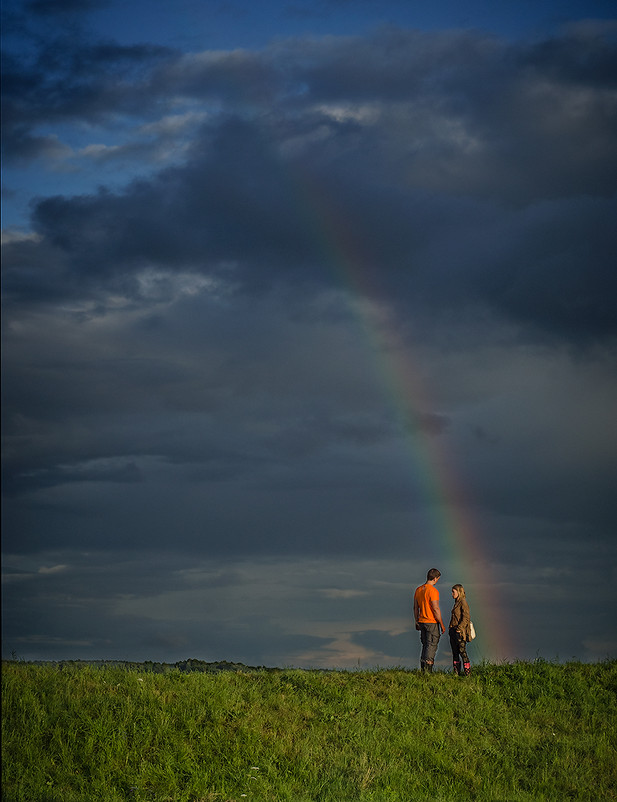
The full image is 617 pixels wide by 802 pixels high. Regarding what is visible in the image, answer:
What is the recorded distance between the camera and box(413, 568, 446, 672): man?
20.6m

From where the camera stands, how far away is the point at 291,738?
52.2ft

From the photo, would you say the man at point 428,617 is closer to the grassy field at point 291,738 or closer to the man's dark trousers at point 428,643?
the man's dark trousers at point 428,643

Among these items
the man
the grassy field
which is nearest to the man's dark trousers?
the man

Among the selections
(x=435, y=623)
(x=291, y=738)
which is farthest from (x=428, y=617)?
(x=291, y=738)

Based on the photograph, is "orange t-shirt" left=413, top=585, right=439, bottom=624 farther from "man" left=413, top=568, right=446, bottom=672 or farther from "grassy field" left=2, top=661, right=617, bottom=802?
"grassy field" left=2, top=661, right=617, bottom=802

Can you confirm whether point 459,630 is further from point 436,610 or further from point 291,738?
point 291,738

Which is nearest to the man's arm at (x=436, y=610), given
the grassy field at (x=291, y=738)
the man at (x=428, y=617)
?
the man at (x=428, y=617)

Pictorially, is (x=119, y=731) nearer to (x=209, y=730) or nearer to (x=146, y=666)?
(x=209, y=730)

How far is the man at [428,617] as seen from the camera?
20.6m

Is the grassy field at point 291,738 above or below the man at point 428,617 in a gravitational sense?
below

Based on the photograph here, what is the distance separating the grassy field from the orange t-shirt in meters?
1.42

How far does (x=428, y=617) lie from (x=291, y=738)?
5.86 m

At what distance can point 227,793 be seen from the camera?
45.5 ft

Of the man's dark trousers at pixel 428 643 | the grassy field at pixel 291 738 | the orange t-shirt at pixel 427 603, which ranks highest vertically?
the orange t-shirt at pixel 427 603
